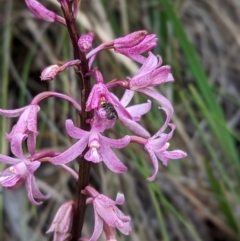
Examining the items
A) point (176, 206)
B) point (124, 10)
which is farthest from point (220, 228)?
point (124, 10)

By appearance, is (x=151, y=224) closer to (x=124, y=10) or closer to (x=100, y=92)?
(x=124, y=10)

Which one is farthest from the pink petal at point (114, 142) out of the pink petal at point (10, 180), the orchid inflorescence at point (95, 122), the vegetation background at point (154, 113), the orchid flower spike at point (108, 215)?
the vegetation background at point (154, 113)

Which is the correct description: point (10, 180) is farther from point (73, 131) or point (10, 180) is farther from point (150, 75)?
point (150, 75)

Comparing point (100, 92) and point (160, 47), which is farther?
point (160, 47)

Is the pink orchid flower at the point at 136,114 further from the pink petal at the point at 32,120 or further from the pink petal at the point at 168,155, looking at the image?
the pink petal at the point at 32,120

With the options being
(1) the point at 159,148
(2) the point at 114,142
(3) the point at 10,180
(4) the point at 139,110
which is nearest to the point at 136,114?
(4) the point at 139,110

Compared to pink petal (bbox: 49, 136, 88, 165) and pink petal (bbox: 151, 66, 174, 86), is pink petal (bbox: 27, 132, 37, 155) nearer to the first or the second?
pink petal (bbox: 49, 136, 88, 165)
